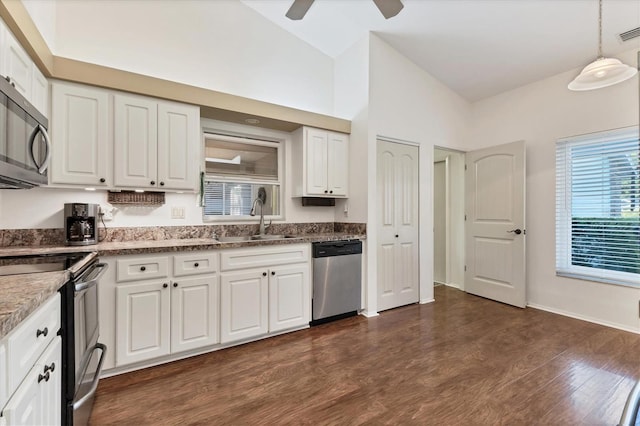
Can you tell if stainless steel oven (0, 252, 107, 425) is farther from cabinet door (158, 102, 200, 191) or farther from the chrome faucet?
the chrome faucet

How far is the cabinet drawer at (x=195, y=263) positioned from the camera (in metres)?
2.30

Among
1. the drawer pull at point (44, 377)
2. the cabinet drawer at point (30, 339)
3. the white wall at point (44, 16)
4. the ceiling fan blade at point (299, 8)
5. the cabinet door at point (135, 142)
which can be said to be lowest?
the drawer pull at point (44, 377)

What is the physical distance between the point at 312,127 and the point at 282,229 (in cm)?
126

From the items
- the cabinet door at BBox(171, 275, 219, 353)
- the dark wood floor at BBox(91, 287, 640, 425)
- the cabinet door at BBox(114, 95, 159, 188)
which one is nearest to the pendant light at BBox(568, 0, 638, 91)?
the dark wood floor at BBox(91, 287, 640, 425)

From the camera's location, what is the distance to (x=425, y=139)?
3.94 m

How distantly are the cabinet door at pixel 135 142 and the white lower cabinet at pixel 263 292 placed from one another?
97 centimetres

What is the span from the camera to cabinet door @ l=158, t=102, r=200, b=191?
252cm

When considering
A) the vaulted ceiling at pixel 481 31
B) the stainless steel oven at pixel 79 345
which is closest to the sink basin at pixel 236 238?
the stainless steel oven at pixel 79 345

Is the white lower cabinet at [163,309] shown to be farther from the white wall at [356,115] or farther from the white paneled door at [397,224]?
the white paneled door at [397,224]

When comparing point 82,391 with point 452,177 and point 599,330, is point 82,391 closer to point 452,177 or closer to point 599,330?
point 599,330

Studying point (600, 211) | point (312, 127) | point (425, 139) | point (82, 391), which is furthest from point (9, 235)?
point (600, 211)

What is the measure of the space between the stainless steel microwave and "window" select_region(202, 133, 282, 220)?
1.34 m

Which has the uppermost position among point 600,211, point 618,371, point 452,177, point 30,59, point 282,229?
point 30,59

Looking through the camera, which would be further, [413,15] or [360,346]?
[413,15]
